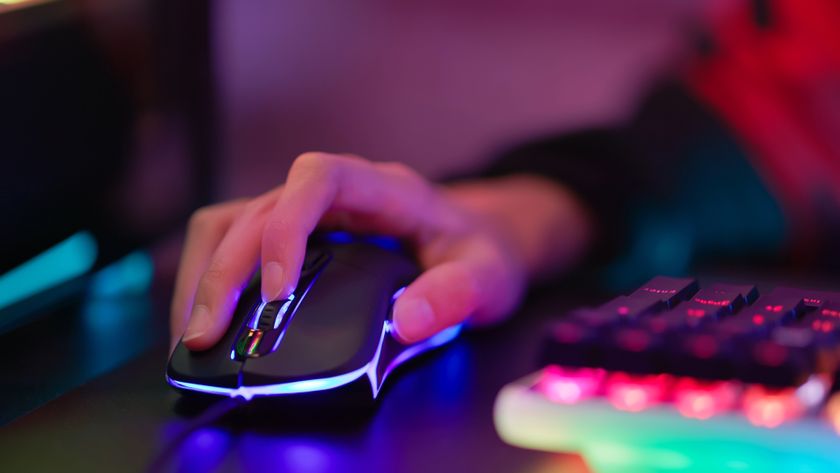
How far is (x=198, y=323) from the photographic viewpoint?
472mm

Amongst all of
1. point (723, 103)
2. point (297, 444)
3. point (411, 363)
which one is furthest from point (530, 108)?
point (297, 444)

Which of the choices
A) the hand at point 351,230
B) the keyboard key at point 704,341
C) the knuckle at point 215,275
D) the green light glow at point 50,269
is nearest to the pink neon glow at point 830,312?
the keyboard key at point 704,341

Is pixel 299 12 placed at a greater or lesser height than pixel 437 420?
greater

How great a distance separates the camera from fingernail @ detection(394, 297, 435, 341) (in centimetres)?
51

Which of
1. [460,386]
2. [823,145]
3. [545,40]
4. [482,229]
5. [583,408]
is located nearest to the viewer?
[583,408]

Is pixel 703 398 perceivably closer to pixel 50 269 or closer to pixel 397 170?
pixel 397 170

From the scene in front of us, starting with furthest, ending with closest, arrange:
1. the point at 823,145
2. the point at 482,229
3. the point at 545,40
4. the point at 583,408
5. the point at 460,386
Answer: the point at 545,40, the point at 823,145, the point at 482,229, the point at 460,386, the point at 583,408

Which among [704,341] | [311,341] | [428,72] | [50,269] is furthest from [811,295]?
[428,72]

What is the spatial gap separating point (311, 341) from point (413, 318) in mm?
79

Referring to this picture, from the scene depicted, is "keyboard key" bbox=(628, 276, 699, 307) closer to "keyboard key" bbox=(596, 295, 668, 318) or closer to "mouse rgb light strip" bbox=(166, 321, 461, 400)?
"keyboard key" bbox=(596, 295, 668, 318)

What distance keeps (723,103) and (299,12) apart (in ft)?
1.98

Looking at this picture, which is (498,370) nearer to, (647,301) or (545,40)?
(647,301)

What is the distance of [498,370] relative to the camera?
0.54 metres

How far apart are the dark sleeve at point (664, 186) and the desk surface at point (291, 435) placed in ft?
1.32
